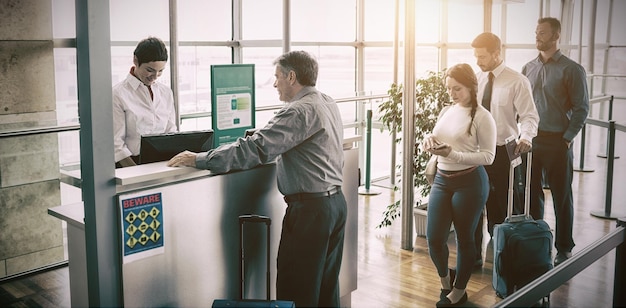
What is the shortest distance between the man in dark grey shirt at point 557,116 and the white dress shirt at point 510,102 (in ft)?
1.28

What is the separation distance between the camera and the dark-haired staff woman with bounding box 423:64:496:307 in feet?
13.1

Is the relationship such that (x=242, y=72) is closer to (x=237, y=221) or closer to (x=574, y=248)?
(x=237, y=221)

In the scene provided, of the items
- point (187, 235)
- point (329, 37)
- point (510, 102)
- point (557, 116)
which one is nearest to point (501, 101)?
point (510, 102)

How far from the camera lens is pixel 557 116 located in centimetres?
510

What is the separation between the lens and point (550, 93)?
202 inches

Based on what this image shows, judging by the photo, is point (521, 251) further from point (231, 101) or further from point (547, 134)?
point (231, 101)

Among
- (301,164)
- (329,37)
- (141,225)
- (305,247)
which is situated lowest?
(305,247)

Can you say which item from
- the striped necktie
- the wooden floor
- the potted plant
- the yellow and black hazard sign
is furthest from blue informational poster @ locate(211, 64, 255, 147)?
the potted plant

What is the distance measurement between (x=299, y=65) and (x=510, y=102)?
2.16m

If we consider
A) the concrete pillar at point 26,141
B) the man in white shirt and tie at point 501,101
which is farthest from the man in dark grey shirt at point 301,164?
the concrete pillar at point 26,141

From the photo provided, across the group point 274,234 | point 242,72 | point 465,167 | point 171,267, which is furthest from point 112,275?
point 465,167

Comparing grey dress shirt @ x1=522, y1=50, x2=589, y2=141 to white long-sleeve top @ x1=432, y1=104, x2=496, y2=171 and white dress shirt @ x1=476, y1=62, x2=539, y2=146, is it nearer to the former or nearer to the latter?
white dress shirt @ x1=476, y1=62, x2=539, y2=146

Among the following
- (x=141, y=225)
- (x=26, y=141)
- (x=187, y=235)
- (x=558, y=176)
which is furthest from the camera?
(x=558, y=176)

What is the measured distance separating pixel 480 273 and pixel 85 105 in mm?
3320
